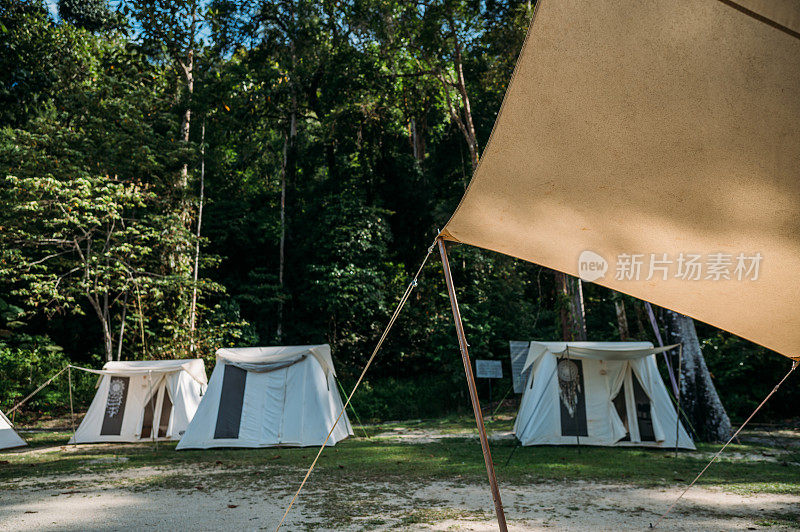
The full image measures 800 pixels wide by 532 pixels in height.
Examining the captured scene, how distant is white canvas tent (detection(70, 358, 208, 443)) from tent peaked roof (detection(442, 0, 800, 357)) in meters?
8.82

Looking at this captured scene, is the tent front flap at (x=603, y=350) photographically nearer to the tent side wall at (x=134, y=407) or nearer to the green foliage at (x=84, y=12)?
the tent side wall at (x=134, y=407)

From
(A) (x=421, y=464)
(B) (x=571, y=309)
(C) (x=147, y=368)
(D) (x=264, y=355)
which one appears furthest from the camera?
(B) (x=571, y=309)

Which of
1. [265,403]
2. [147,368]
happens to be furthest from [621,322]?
[147,368]

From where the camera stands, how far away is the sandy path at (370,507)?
3973 millimetres

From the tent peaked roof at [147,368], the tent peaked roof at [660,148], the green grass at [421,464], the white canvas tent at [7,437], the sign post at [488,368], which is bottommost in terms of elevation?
the white canvas tent at [7,437]

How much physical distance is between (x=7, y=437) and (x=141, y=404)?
1.94 metres

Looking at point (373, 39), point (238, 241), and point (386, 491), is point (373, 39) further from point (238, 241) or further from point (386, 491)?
point (386, 491)

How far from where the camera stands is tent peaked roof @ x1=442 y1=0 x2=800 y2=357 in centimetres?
177

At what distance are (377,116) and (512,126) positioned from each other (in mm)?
14405

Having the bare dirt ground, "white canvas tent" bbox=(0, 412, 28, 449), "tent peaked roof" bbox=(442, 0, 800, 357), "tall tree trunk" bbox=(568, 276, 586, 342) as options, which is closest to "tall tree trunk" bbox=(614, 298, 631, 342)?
"tall tree trunk" bbox=(568, 276, 586, 342)

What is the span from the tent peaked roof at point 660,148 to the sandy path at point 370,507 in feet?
7.62

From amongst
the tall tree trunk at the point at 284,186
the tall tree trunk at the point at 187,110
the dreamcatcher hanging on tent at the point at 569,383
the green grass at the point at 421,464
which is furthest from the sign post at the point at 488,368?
the tall tree trunk at the point at 187,110

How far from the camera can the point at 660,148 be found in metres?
2.01

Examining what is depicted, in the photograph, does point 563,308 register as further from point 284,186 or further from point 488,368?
point 284,186
